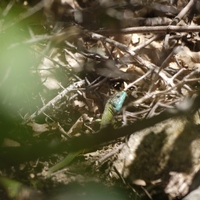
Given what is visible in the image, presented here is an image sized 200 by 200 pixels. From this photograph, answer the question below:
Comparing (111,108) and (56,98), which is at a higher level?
(56,98)

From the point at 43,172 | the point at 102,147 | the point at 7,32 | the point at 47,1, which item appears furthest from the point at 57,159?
the point at 47,1

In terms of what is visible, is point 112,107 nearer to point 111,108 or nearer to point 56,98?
point 111,108

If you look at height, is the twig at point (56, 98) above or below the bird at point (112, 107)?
above

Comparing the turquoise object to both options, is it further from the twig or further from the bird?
the twig

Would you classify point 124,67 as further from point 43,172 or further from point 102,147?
point 43,172

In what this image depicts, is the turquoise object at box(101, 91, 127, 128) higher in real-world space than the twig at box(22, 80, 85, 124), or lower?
lower

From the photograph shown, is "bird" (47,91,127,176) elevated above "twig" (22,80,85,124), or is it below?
below

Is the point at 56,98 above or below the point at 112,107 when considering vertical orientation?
above

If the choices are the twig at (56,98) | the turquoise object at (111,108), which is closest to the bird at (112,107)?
the turquoise object at (111,108)

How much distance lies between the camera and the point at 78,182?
2502 millimetres

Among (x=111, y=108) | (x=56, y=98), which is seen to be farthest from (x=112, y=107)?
(x=56, y=98)

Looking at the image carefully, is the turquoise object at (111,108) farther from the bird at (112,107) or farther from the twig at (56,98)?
the twig at (56,98)

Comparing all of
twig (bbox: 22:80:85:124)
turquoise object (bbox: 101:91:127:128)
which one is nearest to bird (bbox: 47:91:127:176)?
turquoise object (bbox: 101:91:127:128)

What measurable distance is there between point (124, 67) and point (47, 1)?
0.83 m
